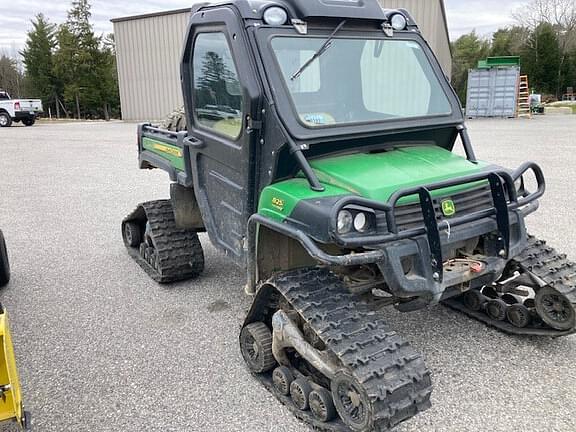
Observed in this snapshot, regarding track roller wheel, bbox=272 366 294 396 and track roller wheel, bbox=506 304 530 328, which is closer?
track roller wheel, bbox=272 366 294 396

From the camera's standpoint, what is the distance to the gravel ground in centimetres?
307

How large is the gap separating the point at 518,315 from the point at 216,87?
2.63 meters

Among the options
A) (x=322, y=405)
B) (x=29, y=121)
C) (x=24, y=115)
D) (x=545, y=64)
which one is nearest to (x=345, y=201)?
(x=322, y=405)

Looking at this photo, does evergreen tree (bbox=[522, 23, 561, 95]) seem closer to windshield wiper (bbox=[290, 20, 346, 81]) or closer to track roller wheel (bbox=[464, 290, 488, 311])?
track roller wheel (bbox=[464, 290, 488, 311])

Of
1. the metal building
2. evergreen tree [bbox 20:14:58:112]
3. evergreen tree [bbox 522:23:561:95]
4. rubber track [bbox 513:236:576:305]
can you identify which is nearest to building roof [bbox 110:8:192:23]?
the metal building

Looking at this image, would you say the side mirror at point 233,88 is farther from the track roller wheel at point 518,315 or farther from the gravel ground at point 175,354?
the track roller wheel at point 518,315

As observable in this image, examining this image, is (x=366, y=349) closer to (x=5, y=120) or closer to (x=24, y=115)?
(x=24, y=115)

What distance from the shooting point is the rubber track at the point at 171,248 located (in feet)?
16.1

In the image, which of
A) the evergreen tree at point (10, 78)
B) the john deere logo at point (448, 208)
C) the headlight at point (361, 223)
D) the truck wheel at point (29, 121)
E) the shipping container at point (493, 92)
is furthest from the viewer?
the evergreen tree at point (10, 78)

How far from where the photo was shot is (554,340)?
378 cm

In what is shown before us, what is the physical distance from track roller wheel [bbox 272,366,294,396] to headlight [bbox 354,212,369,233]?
38.2 inches

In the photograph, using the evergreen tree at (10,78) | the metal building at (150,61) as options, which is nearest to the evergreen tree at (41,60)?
the evergreen tree at (10,78)

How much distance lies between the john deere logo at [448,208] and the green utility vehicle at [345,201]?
0.01 metres

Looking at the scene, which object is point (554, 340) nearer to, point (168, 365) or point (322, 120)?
point (322, 120)
